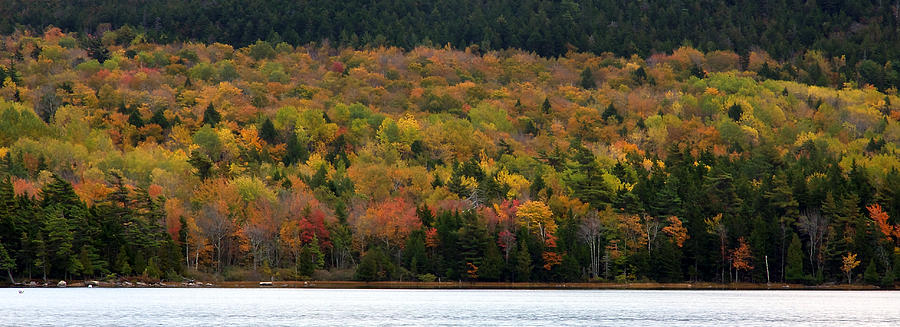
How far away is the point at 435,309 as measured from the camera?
253 ft

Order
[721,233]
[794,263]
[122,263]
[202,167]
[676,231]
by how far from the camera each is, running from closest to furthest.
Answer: [122,263] < [794,263] < [721,233] < [676,231] < [202,167]

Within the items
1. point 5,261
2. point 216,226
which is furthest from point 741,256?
point 5,261

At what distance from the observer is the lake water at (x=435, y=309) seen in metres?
65.0

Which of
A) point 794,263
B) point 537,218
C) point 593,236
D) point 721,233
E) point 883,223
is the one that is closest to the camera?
point 794,263

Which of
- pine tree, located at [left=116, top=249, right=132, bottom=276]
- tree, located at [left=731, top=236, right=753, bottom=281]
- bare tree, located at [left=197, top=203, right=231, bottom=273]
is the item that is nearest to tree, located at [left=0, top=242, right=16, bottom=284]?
pine tree, located at [left=116, top=249, right=132, bottom=276]

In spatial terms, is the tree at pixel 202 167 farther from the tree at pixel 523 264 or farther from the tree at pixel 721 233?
the tree at pixel 721 233

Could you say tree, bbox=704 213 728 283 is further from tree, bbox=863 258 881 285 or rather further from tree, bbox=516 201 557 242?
tree, bbox=516 201 557 242

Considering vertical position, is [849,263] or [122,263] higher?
[849,263]

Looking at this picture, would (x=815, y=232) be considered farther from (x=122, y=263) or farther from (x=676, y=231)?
(x=122, y=263)

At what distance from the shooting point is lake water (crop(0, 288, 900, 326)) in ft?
213

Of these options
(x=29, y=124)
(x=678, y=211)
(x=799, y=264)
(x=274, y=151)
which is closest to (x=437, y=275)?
(x=678, y=211)

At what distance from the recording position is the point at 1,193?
114 metres

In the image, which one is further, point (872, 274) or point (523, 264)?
point (523, 264)

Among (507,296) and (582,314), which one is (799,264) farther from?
(582,314)
